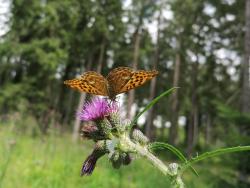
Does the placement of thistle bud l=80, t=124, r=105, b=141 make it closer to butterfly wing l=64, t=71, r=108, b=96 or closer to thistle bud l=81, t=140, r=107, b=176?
thistle bud l=81, t=140, r=107, b=176

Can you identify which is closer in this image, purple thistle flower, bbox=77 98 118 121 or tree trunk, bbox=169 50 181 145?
purple thistle flower, bbox=77 98 118 121

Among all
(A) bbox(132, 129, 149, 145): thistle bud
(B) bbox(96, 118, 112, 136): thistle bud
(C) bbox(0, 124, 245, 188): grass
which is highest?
(B) bbox(96, 118, 112, 136): thistle bud

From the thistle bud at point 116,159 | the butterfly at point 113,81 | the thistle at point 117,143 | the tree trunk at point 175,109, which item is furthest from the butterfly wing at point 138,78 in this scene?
the tree trunk at point 175,109

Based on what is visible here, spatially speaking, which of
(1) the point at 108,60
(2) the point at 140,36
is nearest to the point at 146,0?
(2) the point at 140,36

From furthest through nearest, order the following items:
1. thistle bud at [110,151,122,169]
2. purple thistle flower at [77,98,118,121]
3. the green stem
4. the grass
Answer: the grass, purple thistle flower at [77,98,118,121], thistle bud at [110,151,122,169], the green stem

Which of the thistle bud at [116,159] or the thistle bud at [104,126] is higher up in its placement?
the thistle bud at [104,126]

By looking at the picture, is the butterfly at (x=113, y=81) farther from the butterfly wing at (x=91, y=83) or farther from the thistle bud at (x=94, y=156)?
the thistle bud at (x=94, y=156)

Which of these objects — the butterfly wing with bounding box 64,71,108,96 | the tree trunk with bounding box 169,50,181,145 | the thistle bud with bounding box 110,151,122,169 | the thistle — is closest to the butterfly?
the butterfly wing with bounding box 64,71,108,96
